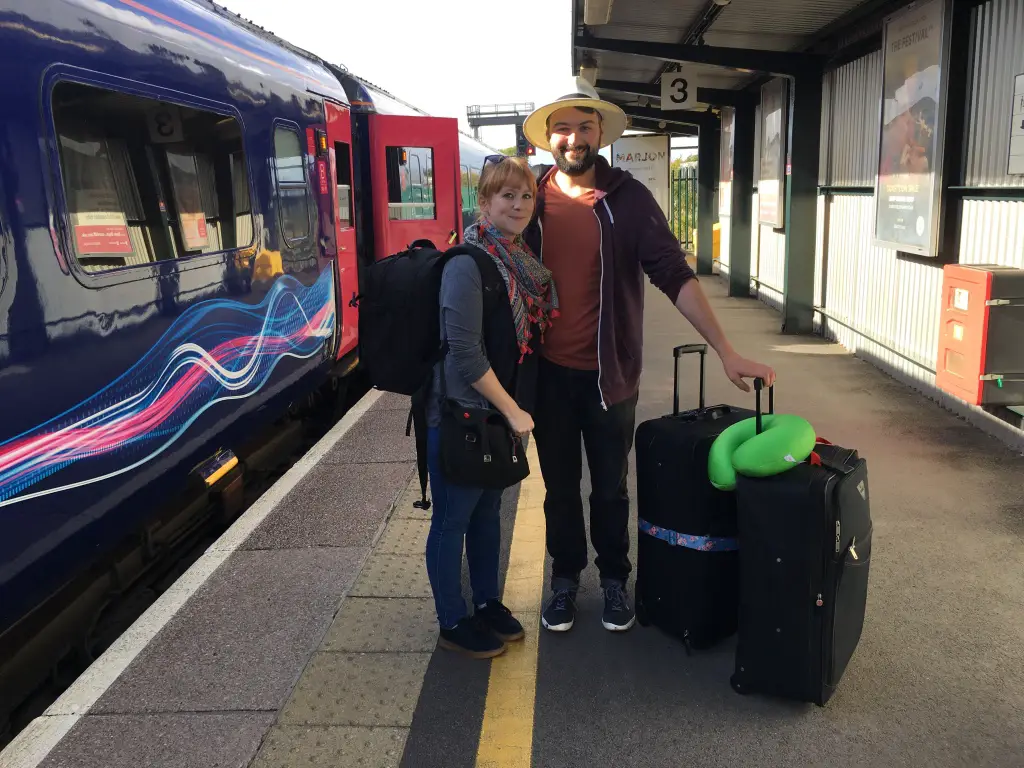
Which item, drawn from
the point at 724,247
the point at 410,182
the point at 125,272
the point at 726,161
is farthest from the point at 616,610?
the point at 724,247

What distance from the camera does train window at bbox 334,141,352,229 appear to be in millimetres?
8016

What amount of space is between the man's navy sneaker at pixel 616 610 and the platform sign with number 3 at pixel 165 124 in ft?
9.39

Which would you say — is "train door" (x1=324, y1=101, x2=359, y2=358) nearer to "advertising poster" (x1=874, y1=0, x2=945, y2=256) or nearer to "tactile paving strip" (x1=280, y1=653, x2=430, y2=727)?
"advertising poster" (x1=874, y1=0, x2=945, y2=256)

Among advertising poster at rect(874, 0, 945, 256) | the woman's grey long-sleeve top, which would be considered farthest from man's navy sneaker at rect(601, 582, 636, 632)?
advertising poster at rect(874, 0, 945, 256)

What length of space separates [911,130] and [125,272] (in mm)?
5906

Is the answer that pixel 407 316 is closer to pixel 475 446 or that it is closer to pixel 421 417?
pixel 421 417

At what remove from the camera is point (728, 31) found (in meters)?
10.1

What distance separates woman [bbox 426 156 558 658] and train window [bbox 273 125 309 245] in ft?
10.9

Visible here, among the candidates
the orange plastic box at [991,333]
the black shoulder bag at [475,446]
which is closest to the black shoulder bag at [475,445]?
the black shoulder bag at [475,446]

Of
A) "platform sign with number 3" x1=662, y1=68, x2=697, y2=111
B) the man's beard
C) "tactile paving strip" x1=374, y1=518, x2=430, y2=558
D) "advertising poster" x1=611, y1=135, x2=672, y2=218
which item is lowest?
"tactile paving strip" x1=374, y1=518, x2=430, y2=558

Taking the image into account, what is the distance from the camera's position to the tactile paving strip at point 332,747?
264 centimetres

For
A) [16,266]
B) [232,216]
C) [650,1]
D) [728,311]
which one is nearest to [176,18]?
[232,216]

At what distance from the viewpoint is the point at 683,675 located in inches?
122

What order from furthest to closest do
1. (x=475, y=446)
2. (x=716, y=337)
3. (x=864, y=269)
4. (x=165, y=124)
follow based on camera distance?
(x=864, y=269) → (x=165, y=124) → (x=716, y=337) → (x=475, y=446)
